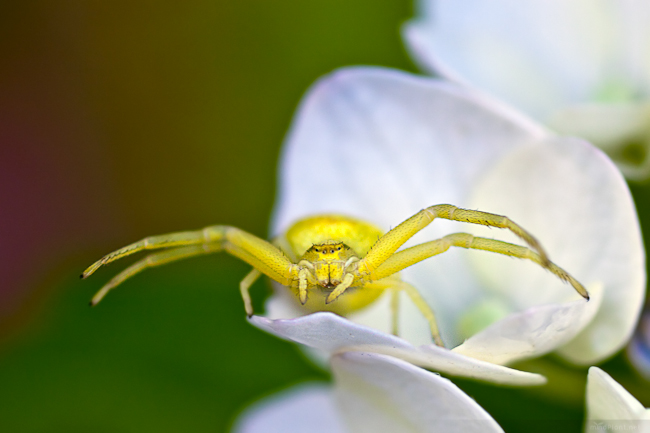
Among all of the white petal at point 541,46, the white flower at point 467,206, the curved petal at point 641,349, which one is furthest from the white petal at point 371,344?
the white petal at point 541,46

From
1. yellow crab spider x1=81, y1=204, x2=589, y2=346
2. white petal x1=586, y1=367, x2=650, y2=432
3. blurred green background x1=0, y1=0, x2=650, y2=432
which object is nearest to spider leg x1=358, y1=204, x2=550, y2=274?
yellow crab spider x1=81, y1=204, x2=589, y2=346

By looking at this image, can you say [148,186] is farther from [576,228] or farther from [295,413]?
[576,228]

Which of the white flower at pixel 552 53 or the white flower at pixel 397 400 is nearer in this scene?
the white flower at pixel 397 400

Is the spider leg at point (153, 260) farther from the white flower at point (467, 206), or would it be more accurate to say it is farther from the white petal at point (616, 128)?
the white petal at point (616, 128)

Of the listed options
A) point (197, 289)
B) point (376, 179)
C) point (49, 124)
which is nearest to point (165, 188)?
point (49, 124)

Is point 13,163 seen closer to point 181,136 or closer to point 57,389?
point 181,136

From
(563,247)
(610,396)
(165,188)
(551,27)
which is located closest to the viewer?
(610,396)
